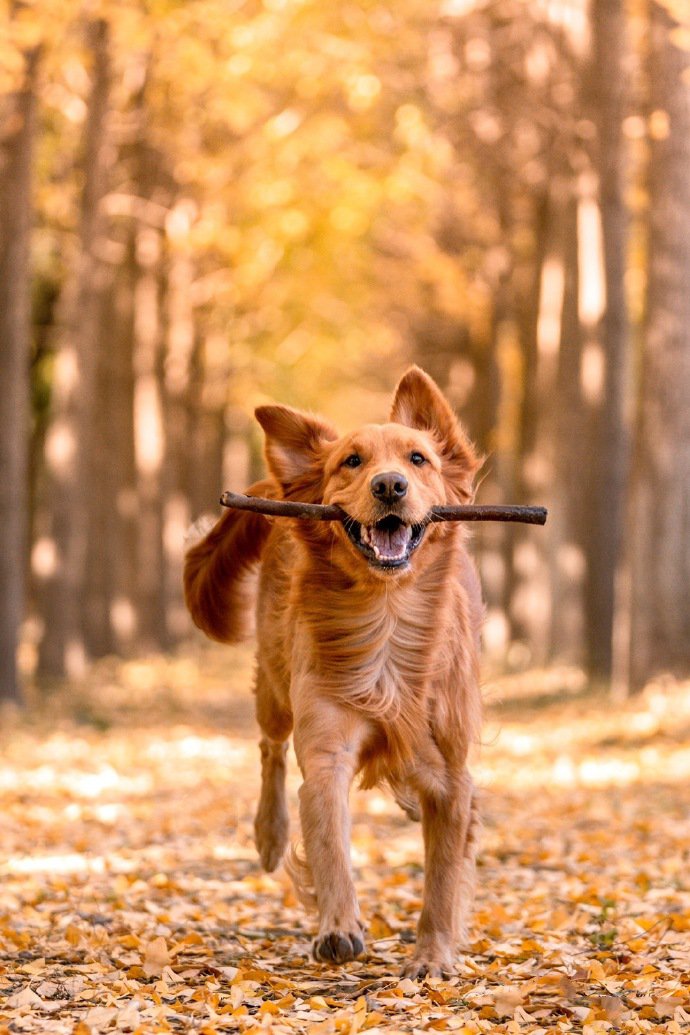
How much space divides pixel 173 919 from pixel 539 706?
396 inches

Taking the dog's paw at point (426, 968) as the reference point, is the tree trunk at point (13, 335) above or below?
above

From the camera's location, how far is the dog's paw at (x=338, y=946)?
190 inches

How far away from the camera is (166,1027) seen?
4418 mm

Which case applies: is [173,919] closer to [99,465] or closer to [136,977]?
[136,977]

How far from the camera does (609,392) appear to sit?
16766 mm

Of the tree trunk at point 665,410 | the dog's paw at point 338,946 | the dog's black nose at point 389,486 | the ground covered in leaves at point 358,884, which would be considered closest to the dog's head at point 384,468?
the dog's black nose at point 389,486

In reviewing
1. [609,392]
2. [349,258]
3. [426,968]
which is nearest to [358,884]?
[426,968]

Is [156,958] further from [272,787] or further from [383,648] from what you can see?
[272,787]

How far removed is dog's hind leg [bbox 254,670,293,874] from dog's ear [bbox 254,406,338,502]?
1.38m

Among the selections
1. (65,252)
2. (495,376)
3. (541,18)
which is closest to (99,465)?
(65,252)

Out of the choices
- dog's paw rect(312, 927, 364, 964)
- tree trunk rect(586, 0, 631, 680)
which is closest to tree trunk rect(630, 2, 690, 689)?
tree trunk rect(586, 0, 631, 680)

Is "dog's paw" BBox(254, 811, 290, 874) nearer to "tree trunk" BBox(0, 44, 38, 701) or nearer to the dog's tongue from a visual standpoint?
the dog's tongue

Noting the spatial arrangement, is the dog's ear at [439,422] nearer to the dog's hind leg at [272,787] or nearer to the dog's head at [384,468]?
the dog's head at [384,468]

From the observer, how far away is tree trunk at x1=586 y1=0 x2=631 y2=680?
1652 cm
